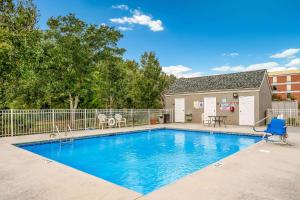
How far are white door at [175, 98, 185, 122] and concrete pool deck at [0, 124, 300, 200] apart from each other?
13.0m

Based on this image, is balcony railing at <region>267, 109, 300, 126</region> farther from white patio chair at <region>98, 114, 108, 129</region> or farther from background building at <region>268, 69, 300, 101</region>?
background building at <region>268, 69, 300, 101</region>

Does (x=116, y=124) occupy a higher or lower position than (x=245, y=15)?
lower

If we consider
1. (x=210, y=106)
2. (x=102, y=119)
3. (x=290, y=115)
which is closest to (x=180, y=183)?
(x=102, y=119)

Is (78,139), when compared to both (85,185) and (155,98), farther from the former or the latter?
(155,98)

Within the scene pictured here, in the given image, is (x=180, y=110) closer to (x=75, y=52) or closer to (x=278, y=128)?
(x=75, y=52)

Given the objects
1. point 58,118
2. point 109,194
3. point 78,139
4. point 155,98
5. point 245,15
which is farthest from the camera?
point 155,98

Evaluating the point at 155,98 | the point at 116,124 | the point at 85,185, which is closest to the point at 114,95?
the point at 155,98

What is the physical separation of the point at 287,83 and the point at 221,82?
41512mm

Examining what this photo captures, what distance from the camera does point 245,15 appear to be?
16.1 meters

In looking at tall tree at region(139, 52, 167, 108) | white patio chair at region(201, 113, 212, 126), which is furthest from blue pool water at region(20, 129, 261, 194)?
tall tree at region(139, 52, 167, 108)

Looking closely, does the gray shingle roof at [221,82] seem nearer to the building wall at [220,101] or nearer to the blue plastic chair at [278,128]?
the building wall at [220,101]

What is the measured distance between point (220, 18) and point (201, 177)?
1617 centimetres

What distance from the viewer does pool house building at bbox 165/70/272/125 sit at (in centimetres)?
1527

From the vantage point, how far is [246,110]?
15305 mm
